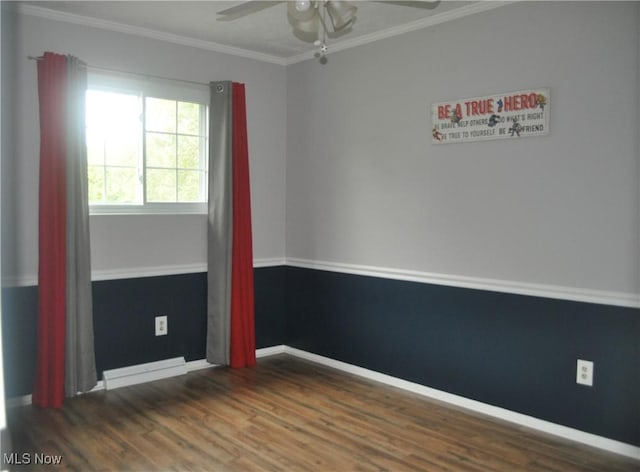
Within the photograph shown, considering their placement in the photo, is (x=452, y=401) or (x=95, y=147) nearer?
(x=452, y=401)

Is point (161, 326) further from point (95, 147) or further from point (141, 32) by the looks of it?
point (141, 32)

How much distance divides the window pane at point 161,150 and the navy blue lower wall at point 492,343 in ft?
4.69

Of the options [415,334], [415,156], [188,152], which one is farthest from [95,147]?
[415,334]

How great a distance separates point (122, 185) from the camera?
3.99 metres

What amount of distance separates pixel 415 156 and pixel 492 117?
612 millimetres

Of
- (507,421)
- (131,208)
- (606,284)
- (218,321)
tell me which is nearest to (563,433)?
(507,421)

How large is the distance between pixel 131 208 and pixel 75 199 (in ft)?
1.58

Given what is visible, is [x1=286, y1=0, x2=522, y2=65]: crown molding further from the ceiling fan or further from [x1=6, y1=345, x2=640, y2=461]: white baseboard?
[x1=6, y1=345, x2=640, y2=461]: white baseboard

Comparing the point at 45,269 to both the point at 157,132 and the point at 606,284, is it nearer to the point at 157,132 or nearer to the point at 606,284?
the point at 157,132

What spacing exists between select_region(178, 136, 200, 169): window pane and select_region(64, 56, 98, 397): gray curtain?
80 centimetres

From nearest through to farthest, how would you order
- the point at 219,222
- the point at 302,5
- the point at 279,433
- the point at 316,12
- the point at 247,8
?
the point at 302,5 → the point at 316,12 → the point at 247,8 → the point at 279,433 → the point at 219,222

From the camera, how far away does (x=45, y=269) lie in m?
3.47

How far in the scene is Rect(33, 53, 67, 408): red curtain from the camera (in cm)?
346

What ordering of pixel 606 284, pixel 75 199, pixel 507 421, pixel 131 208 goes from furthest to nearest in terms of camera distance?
1. pixel 131 208
2. pixel 75 199
3. pixel 507 421
4. pixel 606 284
